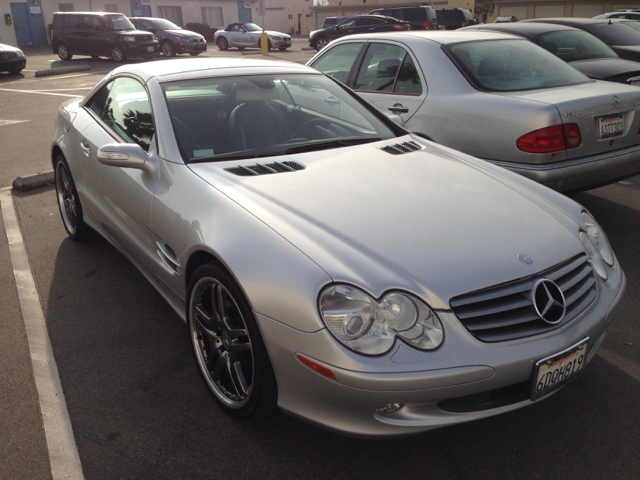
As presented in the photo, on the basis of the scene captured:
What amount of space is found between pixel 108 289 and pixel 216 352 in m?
1.63

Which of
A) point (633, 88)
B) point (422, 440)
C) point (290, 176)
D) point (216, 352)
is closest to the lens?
point (422, 440)

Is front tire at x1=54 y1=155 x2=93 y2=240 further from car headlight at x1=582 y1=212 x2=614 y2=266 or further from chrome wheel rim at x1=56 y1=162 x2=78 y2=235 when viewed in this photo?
car headlight at x1=582 y1=212 x2=614 y2=266

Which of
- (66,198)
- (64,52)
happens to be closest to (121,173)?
(66,198)

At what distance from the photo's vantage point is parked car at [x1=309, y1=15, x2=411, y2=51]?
23688 mm

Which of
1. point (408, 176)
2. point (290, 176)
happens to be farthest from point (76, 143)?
point (408, 176)

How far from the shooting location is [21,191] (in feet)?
20.6

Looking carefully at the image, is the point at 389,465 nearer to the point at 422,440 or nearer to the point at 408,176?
the point at 422,440

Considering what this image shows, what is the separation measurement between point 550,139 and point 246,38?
91.0 feet

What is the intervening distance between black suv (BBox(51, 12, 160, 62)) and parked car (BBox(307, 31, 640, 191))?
17882mm

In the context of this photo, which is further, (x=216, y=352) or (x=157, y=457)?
(x=216, y=352)

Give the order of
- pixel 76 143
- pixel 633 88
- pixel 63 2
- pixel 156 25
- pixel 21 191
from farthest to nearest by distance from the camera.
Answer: pixel 63 2 → pixel 156 25 → pixel 21 191 → pixel 633 88 → pixel 76 143

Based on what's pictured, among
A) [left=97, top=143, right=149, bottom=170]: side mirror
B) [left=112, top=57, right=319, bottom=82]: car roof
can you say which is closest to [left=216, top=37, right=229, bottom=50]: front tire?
[left=112, top=57, right=319, bottom=82]: car roof

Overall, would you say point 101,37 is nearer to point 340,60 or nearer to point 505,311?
point 340,60

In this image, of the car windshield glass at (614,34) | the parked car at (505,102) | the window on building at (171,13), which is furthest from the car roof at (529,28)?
the window on building at (171,13)
